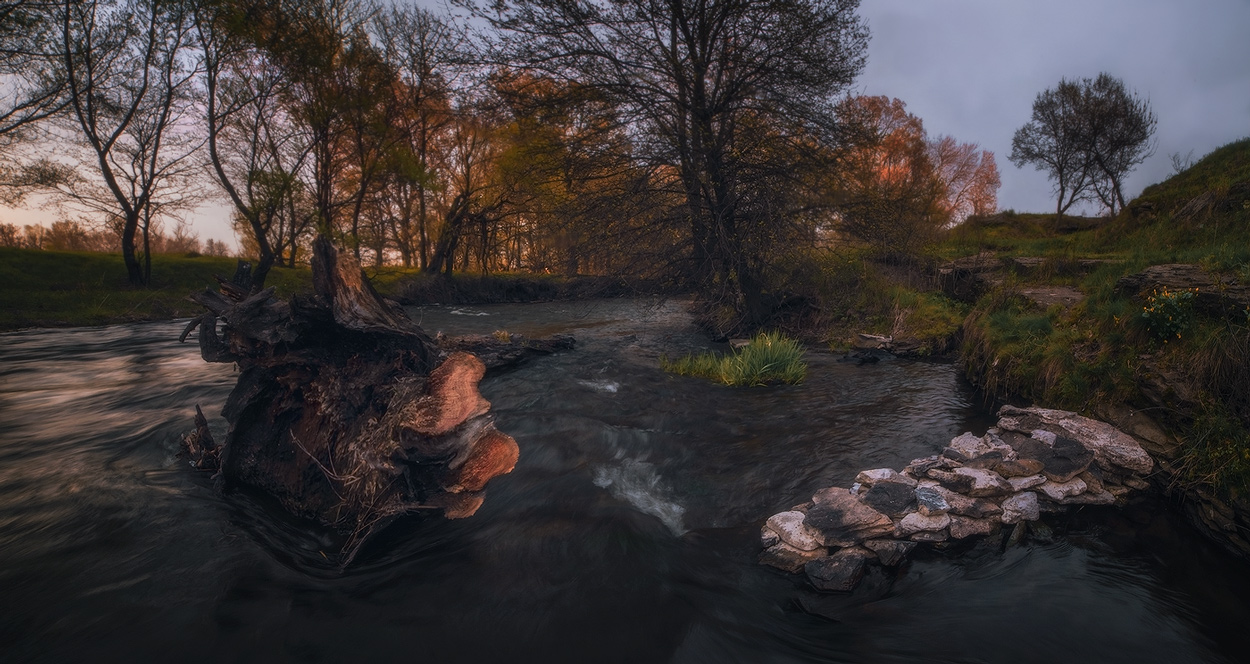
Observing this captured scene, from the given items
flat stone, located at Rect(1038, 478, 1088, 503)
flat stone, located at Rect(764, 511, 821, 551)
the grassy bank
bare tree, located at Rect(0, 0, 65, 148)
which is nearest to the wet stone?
flat stone, located at Rect(764, 511, 821, 551)

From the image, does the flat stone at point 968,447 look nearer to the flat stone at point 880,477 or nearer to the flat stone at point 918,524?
the flat stone at point 880,477

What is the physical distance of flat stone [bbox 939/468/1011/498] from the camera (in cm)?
383

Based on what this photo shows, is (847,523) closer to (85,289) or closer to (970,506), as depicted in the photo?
(970,506)

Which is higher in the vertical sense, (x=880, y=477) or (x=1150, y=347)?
(x=1150, y=347)

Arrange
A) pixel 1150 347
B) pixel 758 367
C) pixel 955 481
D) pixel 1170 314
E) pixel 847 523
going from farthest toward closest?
pixel 758 367 → pixel 1150 347 → pixel 1170 314 → pixel 955 481 → pixel 847 523

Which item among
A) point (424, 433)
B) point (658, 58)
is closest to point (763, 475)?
point (424, 433)

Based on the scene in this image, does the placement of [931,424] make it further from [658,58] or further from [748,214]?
[658,58]

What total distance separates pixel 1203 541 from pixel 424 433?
5775mm

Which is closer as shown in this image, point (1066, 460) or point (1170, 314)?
point (1066, 460)

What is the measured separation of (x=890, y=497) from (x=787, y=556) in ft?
3.21

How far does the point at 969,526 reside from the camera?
3600 millimetres

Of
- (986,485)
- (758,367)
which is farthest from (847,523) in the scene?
(758,367)

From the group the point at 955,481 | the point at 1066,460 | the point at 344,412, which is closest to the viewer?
the point at 955,481

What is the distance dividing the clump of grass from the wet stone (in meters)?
4.36
